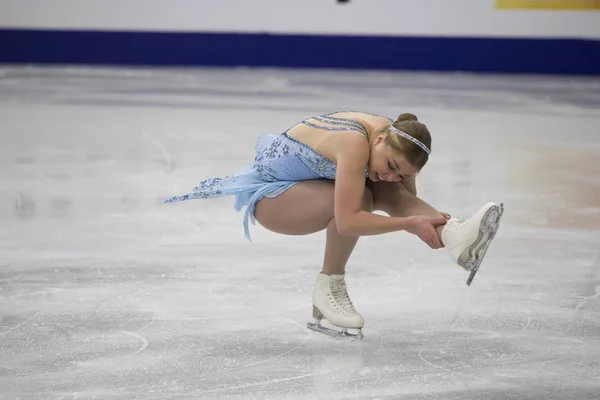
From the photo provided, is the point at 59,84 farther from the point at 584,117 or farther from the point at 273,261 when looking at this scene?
the point at 273,261

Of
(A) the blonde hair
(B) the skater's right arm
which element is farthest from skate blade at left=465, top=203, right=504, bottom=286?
(A) the blonde hair

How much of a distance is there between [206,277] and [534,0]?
328 inches

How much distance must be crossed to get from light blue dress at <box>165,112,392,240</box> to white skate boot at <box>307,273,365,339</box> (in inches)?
11.5

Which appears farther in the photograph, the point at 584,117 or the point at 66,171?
the point at 584,117

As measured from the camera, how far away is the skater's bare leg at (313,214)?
2871 mm

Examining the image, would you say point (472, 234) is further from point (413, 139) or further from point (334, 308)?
point (334, 308)

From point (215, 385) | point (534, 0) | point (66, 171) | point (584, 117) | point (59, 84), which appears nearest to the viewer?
point (215, 385)

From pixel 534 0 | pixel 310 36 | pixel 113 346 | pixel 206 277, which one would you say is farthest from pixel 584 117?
pixel 113 346

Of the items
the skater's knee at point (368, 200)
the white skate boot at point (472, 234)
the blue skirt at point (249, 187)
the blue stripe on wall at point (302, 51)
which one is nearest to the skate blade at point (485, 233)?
the white skate boot at point (472, 234)

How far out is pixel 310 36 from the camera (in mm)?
11273

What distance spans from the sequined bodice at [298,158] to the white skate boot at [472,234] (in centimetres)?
33

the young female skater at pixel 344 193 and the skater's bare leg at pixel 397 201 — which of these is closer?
the young female skater at pixel 344 193

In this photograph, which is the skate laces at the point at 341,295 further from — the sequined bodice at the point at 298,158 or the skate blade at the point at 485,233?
the skate blade at the point at 485,233

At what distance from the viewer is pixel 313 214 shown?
2.88 metres
